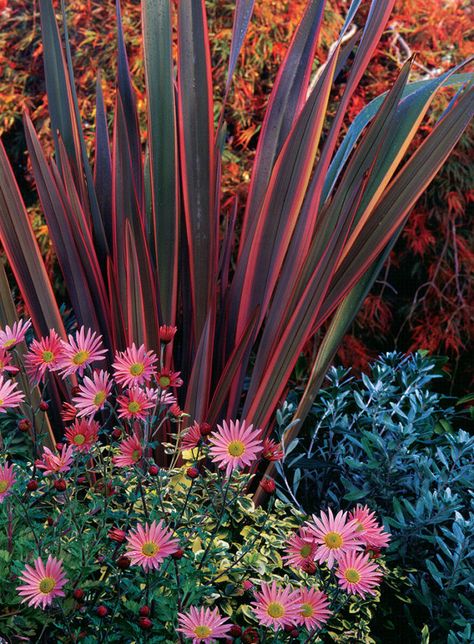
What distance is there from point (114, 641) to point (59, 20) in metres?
2.32

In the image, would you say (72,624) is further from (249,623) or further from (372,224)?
(372,224)

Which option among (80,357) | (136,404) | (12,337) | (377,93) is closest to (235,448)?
(136,404)

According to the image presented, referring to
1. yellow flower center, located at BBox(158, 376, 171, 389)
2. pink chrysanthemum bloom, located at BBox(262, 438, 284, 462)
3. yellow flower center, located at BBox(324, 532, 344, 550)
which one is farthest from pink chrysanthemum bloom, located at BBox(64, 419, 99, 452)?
yellow flower center, located at BBox(324, 532, 344, 550)

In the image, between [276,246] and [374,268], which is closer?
[276,246]

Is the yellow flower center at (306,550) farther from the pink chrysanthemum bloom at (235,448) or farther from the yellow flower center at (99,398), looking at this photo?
the yellow flower center at (99,398)

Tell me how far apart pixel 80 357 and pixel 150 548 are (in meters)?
0.30

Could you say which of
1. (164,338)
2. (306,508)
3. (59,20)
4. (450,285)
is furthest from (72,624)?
(59,20)

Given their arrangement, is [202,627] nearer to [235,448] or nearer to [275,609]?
[275,609]

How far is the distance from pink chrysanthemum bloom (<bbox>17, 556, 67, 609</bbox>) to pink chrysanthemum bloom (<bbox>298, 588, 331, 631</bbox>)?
0.28 m

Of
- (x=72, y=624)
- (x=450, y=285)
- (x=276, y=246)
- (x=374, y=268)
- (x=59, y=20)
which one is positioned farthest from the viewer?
(x=59, y=20)

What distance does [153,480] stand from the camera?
107 cm

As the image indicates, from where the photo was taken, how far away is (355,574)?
90 centimetres

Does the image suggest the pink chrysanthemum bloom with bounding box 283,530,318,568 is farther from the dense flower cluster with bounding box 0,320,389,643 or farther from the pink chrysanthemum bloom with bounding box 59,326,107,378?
the pink chrysanthemum bloom with bounding box 59,326,107,378

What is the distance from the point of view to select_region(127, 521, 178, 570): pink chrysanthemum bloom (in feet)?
2.86
